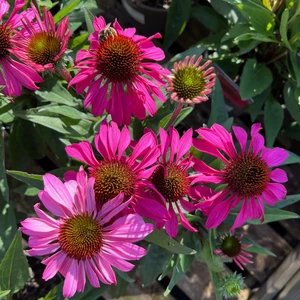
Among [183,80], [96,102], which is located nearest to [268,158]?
[183,80]

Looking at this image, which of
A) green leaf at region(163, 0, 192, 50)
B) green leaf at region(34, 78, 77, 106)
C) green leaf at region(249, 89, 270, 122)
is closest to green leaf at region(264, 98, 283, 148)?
green leaf at region(249, 89, 270, 122)

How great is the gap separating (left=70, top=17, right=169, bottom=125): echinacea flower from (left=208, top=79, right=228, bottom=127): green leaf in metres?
0.24

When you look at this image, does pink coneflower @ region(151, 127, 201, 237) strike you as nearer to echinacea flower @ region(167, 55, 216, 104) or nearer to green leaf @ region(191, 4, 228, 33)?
echinacea flower @ region(167, 55, 216, 104)

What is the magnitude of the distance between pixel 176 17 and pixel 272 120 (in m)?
0.38

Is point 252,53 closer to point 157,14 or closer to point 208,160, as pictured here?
point 157,14

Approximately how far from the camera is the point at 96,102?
2.46ft

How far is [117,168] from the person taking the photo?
700 mm

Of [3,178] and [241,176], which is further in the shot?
[3,178]

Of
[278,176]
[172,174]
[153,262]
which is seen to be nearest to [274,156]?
[278,176]

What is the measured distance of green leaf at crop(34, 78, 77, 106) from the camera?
89cm

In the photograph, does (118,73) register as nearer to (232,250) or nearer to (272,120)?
(232,250)

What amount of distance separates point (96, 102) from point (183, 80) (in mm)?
162

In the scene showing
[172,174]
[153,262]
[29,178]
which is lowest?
[153,262]

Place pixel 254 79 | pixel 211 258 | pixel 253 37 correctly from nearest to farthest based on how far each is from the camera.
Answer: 1. pixel 211 258
2. pixel 253 37
3. pixel 254 79
